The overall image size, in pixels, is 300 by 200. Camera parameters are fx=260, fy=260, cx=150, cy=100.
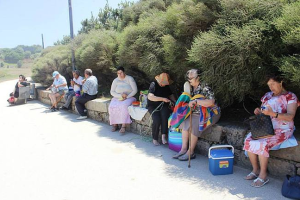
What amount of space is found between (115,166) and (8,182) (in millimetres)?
1510

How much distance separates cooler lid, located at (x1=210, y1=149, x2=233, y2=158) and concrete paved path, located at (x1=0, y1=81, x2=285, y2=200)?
Answer: 0.28 metres

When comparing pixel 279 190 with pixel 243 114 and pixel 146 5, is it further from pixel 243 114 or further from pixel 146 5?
pixel 146 5

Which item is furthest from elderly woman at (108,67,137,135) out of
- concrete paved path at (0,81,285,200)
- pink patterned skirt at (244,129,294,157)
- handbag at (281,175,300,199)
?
handbag at (281,175,300,199)

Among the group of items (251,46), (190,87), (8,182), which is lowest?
(8,182)

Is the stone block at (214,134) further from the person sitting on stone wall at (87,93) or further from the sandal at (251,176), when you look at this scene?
the person sitting on stone wall at (87,93)

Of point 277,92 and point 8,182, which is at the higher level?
point 277,92

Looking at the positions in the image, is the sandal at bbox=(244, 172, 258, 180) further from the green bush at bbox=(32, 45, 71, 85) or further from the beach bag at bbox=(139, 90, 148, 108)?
the green bush at bbox=(32, 45, 71, 85)

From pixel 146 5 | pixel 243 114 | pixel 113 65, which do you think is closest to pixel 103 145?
pixel 243 114

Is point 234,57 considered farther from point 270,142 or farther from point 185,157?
point 185,157

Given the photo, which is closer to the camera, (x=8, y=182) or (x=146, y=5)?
(x=8, y=182)

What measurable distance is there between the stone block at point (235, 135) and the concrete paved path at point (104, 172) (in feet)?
1.18

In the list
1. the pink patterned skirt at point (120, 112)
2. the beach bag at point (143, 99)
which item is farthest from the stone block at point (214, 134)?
the pink patterned skirt at point (120, 112)

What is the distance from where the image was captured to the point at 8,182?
3666 millimetres

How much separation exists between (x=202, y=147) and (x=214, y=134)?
0.39 meters
